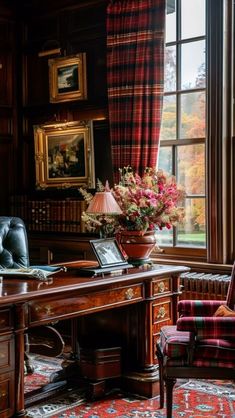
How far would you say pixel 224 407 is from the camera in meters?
3.85

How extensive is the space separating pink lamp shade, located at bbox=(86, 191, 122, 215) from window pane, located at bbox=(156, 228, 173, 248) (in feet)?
4.23

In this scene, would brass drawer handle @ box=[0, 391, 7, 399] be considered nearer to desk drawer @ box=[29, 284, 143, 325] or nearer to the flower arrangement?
desk drawer @ box=[29, 284, 143, 325]

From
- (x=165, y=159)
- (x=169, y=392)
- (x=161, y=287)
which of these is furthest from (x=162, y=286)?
(x=165, y=159)

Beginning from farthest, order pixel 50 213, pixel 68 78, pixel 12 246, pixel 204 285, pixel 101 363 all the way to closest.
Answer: pixel 50 213
pixel 68 78
pixel 204 285
pixel 12 246
pixel 101 363

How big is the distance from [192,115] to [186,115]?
0.22 ft

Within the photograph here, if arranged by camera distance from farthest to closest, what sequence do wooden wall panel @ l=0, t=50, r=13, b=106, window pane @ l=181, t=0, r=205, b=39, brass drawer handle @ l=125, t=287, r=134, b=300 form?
wooden wall panel @ l=0, t=50, r=13, b=106 → window pane @ l=181, t=0, r=205, b=39 → brass drawer handle @ l=125, t=287, r=134, b=300

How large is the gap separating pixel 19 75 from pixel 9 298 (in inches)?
157

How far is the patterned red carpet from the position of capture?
3734 mm

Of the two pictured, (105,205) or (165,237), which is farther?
(165,237)

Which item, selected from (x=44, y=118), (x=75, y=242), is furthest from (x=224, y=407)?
(x=44, y=118)

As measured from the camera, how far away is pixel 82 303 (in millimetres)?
3627

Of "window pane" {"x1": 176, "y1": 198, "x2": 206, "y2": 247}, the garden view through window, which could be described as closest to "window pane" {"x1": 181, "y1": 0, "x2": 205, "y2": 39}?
the garden view through window

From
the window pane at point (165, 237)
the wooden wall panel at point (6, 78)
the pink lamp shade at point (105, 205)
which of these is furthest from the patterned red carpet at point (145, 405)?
the wooden wall panel at point (6, 78)

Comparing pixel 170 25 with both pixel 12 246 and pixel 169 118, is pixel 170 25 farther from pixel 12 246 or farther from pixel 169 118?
pixel 12 246
